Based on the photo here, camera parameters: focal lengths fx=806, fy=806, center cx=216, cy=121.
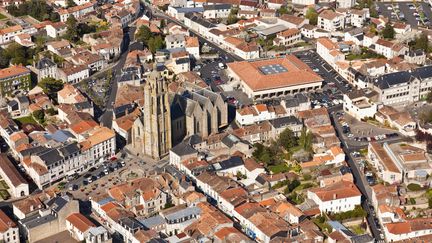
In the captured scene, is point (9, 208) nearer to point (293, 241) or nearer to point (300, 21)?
point (293, 241)

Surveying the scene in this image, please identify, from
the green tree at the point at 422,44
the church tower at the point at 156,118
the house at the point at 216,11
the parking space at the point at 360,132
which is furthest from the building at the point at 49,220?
the house at the point at 216,11

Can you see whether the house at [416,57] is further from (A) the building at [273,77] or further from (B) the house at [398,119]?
(B) the house at [398,119]

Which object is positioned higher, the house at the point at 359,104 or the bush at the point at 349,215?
the house at the point at 359,104

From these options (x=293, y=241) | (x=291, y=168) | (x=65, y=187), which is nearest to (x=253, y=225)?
(x=293, y=241)

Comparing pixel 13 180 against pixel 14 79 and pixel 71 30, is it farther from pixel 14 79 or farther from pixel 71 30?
pixel 71 30

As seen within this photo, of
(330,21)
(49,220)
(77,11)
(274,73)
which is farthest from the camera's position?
(77,11)

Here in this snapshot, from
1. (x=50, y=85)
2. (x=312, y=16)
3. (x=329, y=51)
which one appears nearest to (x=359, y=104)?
(x=329, y=51)

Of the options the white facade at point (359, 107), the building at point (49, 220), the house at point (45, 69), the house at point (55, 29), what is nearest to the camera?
the building at point (49, 220)
